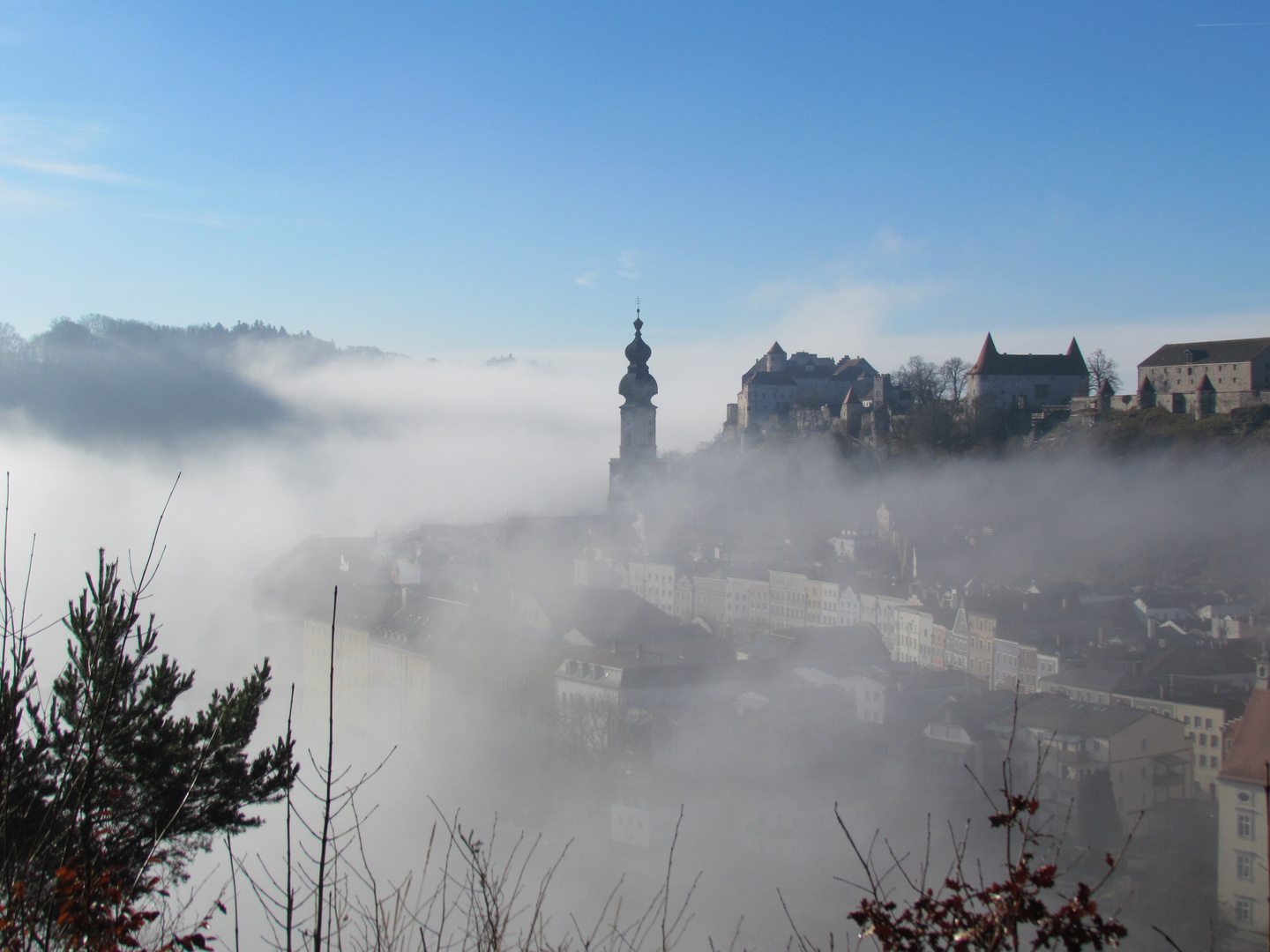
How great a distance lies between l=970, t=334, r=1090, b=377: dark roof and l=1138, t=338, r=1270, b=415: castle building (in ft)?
14.7

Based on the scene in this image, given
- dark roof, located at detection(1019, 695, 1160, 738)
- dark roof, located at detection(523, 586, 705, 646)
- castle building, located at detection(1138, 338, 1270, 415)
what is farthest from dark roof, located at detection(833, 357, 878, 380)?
dark roof, located at detection(1019, 695, 1160, 738)

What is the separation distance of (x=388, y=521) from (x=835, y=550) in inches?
917

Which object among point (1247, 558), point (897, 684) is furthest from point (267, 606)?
point (1247, 558)

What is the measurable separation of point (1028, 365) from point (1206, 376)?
8337mm

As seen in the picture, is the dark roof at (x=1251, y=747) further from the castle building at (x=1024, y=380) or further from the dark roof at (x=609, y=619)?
the castle building at (x=1024, y=380)

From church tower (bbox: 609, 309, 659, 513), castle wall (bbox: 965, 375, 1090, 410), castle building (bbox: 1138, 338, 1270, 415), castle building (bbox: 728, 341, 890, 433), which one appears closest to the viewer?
castle building (bbox: 1138, 338, 1270, 415)

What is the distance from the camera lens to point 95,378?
51719 mm

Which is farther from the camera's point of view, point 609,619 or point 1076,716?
point 609,619

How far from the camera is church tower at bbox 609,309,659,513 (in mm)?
37125

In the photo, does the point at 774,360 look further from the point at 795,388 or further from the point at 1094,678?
the point at 1094,678

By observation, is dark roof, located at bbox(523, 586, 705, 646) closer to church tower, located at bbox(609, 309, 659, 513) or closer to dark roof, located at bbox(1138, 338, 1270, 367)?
church tower, located at bbox(609, 309, 659, 513)

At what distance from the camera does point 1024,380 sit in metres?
43.0

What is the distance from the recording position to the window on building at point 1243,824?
14.0m

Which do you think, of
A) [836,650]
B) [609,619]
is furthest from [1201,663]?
[609,619]
